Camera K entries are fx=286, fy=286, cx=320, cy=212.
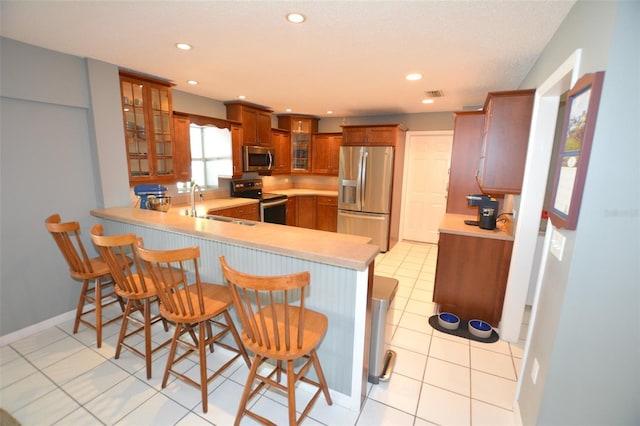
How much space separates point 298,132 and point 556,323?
17.4 feet

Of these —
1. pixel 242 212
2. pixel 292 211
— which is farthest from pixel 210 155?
pixel 292 211

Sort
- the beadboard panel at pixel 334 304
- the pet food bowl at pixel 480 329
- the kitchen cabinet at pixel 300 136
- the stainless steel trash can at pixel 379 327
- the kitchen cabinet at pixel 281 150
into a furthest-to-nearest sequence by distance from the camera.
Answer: the kitchen cabinet at pixel 300 136
the kitchen cabinet at pixel 281 150
the pet food bowl at pixel 480 329
the stainless steel trash can at pixel 379 327
the beadboard panel at pixel 334 304

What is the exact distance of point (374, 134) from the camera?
15.9 ft

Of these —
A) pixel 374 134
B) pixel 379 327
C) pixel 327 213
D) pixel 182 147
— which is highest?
pixel 374 134

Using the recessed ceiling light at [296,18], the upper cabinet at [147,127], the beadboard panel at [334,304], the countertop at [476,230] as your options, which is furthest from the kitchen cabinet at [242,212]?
the countertop at [476,230]

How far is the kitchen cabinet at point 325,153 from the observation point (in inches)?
233

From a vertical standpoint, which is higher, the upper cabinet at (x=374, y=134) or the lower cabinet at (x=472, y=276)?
the upper cabinet at (x=374, y=134)

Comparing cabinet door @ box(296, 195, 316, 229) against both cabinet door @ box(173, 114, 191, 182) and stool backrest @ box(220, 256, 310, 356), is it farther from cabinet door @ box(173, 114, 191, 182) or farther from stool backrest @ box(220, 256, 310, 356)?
stool backrest @ box(220, 256, 310, 356)

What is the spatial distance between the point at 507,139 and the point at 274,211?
3606 mm

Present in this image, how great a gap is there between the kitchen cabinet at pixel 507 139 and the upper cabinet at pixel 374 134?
7.36ft

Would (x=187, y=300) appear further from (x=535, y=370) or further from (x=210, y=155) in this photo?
(x=210, y=155)

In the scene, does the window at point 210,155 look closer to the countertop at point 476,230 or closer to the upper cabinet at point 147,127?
the upper cabinet at point 147,127

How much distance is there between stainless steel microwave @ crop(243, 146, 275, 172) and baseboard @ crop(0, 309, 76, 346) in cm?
284

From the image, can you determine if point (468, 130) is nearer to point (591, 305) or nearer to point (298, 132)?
point (591, 305)
